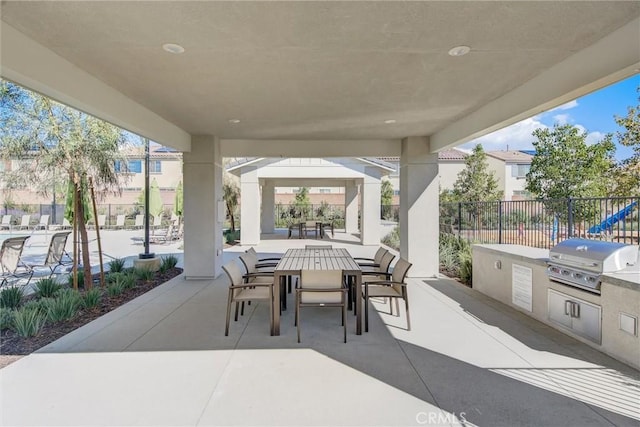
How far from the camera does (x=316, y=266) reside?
4777mm

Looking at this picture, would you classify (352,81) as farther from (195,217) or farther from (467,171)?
(467,171)

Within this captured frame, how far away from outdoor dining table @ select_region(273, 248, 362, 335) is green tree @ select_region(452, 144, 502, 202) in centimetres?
1425

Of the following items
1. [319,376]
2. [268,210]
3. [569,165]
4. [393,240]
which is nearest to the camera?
[319,376]

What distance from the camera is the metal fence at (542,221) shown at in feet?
18.0

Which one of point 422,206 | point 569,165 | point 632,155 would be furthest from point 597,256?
point 569,165

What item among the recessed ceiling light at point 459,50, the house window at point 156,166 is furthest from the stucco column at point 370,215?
the house window at point 156,166

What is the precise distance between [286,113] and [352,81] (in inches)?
71.7

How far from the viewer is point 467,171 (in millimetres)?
18953

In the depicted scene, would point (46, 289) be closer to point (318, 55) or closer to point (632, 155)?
point (318, 55)

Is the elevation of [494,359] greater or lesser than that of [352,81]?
lesser

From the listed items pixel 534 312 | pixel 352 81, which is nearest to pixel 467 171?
pixel 534 312

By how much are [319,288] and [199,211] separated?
4.52 m

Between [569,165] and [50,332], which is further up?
[569,165]

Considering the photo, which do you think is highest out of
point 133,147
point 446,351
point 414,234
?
point 133,147
